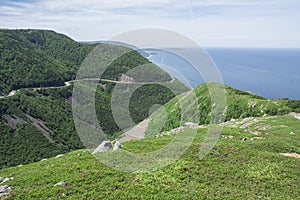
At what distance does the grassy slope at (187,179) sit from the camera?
47.2ft

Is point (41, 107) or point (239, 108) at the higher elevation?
point (239, 108)

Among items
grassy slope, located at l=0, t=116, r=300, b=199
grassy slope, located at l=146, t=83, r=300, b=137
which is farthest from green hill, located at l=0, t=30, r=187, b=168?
grassy slope, located at l=0, t=116, r=300, b=199

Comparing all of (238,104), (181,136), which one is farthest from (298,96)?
(181,136)

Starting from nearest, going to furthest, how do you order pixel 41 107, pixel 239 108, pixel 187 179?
pixel 187 179, pixel 239 108, pixel 41 107

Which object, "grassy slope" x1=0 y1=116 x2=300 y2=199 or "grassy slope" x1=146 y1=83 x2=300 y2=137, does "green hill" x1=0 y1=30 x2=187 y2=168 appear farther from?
"grassy slope" x1=0 y1=116 x2=300 y2=199

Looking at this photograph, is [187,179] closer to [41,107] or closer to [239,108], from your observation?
[239,108]

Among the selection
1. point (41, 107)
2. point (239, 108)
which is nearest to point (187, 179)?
point (239, 108)

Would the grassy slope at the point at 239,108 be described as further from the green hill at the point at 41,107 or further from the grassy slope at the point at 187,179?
the grassy slope at the point at 187,179

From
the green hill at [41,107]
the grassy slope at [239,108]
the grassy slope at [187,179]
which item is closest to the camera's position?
the grassy slope at [187,179]

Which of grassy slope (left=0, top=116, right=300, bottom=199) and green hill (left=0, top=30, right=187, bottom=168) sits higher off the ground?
grassy slope (left=0, top=116, right=300, bottom=199)

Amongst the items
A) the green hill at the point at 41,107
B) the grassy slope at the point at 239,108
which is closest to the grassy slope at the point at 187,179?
the grassy slope at the point at 239,108

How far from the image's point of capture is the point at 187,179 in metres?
15.9

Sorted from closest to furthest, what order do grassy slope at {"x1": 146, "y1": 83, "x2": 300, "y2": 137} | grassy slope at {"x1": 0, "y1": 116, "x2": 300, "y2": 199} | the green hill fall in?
grassy slope at {"x1": 0, "y1": 116, "x2": 300, "y2": 199}
grassy slope at {"x1": 146, "y1": 83, "x2": 300, "y2": 137}
the green hill

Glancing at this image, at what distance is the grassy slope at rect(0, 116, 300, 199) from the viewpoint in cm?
1439
